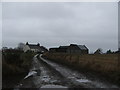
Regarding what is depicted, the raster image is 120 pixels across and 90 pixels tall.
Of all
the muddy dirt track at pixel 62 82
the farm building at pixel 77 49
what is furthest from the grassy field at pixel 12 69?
the farm building at pixel 77 49

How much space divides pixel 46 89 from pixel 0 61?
759 cm

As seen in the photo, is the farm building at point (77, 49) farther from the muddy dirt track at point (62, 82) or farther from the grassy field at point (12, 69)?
the muddy dirt track at point (62, 82)

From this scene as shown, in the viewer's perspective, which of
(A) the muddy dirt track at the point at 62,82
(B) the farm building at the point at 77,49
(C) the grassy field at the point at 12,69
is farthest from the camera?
(B) the farm building at the point at 77,49

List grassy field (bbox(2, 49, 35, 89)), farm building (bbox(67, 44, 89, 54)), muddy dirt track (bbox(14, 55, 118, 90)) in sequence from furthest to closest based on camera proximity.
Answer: farm building (bbox(67, 44, 89, 54)) → grassy field (bbox(2, 49, 35, 89)) → muddy dirt track (bbox(14, 55, 118, 90))

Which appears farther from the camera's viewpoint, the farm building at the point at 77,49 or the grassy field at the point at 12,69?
the farm building at the point at 77,49

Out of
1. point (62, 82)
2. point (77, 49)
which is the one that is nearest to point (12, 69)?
point (62, 82)

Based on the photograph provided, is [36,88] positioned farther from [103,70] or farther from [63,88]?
[103,70]

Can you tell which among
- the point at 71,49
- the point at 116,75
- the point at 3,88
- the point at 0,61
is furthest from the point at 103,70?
the point at 71,49

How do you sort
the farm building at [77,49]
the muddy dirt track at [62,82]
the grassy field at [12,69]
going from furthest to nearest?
the farm building at [77,49], the grassy field at [12,69], the muddy dirt track at [62,82]

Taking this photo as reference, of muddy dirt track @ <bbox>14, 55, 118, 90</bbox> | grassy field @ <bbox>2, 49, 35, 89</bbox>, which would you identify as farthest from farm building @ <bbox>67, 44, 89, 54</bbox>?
muddy dirt track @ <bbox>14, 55, 118, 90</bbox>

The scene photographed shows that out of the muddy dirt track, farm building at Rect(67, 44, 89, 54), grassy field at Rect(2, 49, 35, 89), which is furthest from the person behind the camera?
farm building at Rect(67, 44, 89, 54)

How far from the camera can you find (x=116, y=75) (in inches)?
600

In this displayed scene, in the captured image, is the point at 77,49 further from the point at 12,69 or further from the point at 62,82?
the point at 62,82

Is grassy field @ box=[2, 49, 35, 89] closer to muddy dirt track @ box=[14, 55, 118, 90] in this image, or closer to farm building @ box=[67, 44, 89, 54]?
muddy dirt track @ box=[14, 55, 118, 90]
